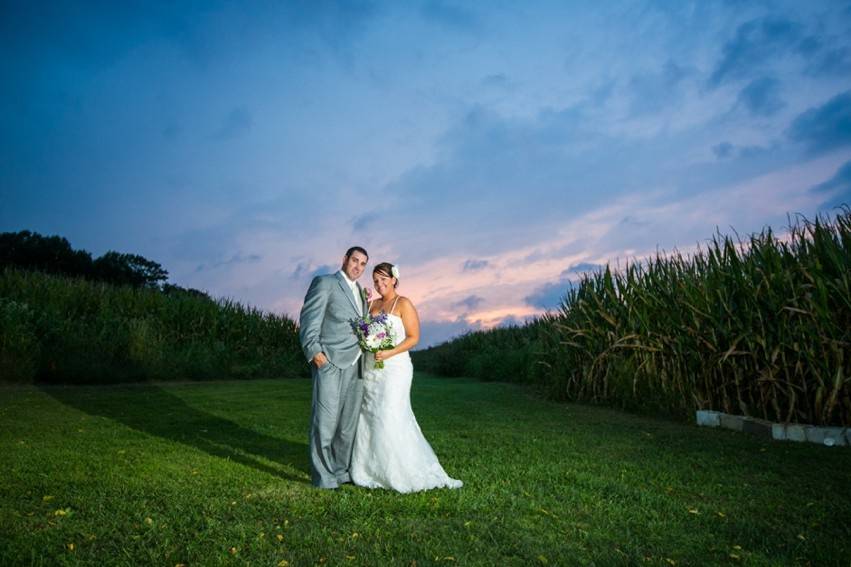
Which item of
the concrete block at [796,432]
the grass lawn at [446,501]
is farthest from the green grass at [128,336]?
the concrete block at [796,432]

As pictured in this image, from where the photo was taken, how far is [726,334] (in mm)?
10234

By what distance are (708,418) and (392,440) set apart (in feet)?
21.3

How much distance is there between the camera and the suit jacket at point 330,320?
6062 mm

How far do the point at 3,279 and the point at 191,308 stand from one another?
19.0ft

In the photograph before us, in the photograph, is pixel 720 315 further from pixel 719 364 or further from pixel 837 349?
pixel 837 349

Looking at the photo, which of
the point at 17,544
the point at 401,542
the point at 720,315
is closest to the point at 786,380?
the point at 720,315

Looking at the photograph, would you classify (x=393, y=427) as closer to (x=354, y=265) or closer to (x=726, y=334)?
(x=354, y=265)

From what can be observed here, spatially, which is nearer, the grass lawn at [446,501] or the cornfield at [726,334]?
the grass lawn at [446,501]

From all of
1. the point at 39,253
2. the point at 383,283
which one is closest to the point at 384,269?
the point at 383,283

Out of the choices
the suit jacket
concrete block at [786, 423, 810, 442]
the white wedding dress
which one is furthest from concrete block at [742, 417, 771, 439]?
the suit jacket

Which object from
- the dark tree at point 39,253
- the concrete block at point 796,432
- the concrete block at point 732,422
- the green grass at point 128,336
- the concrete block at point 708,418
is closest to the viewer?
the concrete block at point 796,432

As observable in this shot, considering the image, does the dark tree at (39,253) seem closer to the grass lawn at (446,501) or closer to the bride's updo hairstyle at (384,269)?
the grass lawn at (446,501)

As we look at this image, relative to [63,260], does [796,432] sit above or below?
below

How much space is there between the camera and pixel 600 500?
18.3 feet
